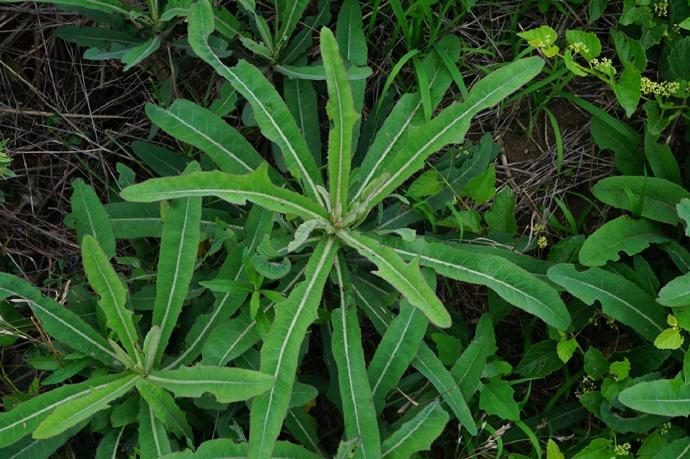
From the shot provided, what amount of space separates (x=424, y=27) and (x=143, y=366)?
1.87 m

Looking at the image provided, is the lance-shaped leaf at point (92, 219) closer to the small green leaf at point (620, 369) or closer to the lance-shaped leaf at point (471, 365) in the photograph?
the lance-shaped leaf at point (471, 365)

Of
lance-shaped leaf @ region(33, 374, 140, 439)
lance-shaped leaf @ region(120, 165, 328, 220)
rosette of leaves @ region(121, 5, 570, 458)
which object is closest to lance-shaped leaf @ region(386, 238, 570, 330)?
rosette of leaves @ region(121, 5, 570, 458)

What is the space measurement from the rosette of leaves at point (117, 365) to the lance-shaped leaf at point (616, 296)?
4.19 ft

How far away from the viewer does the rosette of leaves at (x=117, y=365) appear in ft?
8.81

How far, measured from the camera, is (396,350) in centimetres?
292

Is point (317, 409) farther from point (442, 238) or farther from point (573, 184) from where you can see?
point (573, 184)

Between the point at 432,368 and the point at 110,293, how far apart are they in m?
1.22

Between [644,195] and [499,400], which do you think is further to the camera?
[644,195]

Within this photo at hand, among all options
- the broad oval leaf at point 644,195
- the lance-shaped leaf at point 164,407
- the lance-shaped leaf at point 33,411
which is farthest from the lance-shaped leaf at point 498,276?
the lance-shaped leaf at point 33,411

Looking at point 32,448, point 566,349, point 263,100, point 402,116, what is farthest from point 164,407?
point 566,349

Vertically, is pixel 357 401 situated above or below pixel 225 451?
above

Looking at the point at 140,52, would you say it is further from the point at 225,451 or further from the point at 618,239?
the point at 618,239

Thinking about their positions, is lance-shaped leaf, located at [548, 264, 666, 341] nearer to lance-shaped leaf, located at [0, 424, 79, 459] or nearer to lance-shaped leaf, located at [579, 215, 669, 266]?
lance-shaped leaf, located at [579, 215, 669, 266]

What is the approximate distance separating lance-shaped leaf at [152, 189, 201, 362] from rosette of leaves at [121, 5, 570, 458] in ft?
0.51
